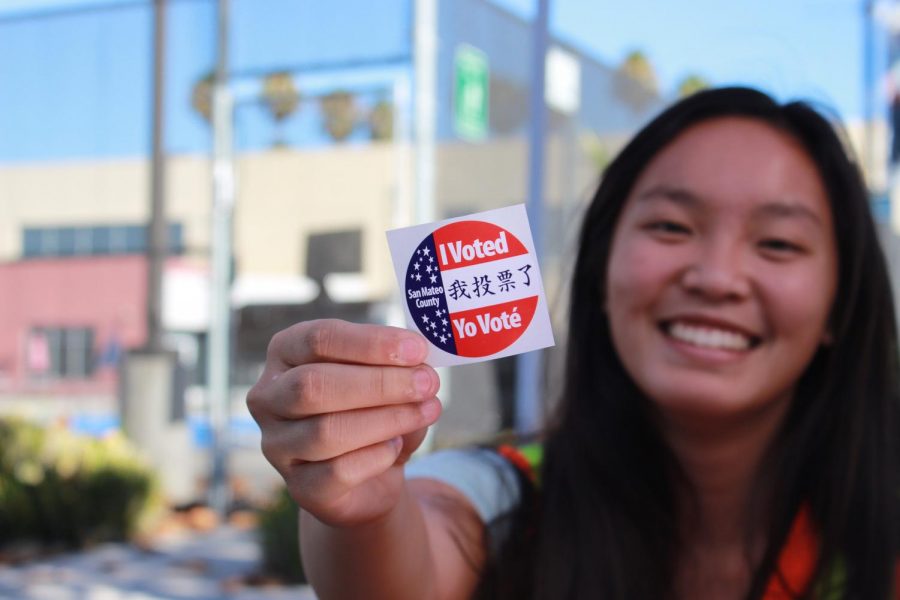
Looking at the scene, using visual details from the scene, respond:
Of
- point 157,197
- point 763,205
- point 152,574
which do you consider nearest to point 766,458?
point 763,205

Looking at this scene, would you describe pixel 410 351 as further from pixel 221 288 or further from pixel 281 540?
pixel 221 288

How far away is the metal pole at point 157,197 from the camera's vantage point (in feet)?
21.1

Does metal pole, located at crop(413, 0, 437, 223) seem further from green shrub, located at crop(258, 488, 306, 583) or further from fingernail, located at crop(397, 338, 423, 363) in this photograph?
fingernail, located at crop(397, 338, 423, 363)

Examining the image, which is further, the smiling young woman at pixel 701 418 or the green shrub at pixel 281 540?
the green shrub at pixel 281 540

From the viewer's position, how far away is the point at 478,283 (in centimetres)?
120

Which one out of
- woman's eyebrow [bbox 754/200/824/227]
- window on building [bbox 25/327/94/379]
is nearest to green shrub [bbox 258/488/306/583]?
woman's eyebrow [bbox 754/200/824/227]

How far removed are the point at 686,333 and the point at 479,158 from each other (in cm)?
376

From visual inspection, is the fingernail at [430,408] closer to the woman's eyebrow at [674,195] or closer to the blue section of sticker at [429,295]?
the blue section of sticker at [429,295]

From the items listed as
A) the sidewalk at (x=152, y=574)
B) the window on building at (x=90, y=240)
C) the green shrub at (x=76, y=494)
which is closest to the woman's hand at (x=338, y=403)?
the sidewalk at (x=152, y=574)

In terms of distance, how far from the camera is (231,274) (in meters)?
5.95

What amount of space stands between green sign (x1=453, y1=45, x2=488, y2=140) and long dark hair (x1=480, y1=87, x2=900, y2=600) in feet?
10.6

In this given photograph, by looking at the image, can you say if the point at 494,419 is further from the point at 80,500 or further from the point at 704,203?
the point at 704,203

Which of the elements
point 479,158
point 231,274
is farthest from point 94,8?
point 479,158

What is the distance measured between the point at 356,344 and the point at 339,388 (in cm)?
5
